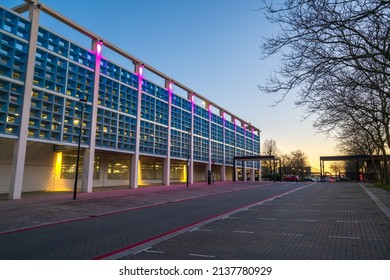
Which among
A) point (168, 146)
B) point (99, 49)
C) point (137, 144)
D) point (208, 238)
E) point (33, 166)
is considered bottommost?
point (208, 238)

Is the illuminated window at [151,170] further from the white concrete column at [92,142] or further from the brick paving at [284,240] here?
the brick paving at [284,240]

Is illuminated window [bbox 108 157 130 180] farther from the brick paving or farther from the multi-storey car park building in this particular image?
the brick paving

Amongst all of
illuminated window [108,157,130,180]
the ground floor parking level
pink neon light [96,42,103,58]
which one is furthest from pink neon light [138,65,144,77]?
illuminated window [108,157,130,180]

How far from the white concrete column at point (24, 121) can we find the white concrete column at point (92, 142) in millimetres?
5657

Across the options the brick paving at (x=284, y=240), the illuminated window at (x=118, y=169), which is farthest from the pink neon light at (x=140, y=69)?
the brick paving at (x=284, y=240)

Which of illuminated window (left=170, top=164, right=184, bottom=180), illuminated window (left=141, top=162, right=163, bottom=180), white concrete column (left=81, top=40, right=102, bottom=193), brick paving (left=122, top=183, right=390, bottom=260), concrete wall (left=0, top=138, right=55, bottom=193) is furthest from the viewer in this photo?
illuminated window (left=170, top=164, right=184, bottom=180)

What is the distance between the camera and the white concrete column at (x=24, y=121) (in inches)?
724

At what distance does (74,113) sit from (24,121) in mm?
4808

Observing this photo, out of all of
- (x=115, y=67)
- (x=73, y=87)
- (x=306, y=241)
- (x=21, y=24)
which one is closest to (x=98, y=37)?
(x=115, y=67)

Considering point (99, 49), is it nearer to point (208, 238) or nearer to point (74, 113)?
point (74, 113)

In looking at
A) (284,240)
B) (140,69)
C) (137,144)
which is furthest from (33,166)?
(284,240)

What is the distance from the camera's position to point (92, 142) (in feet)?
81.3

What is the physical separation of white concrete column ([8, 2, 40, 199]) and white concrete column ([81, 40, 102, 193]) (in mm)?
5657

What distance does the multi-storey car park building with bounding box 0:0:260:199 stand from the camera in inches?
742
